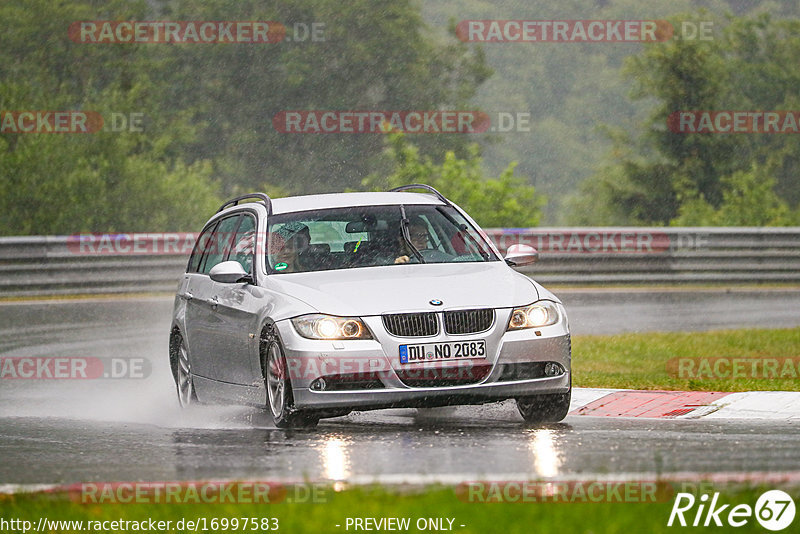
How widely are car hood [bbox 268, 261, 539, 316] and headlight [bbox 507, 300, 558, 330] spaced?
53 millimetres

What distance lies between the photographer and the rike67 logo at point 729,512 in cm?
573

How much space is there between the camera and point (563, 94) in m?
71.7

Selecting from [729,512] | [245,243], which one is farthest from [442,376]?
[729,512]

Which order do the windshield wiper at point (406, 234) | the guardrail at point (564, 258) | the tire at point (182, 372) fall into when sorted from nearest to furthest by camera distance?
the windshield wiper at point (406, 234) < the tire at point (182, 372) < the guardrail at point (564, 258)

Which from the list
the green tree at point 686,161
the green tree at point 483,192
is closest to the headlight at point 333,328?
the green tree at point 483,192

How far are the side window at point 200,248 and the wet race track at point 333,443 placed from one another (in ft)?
3.91

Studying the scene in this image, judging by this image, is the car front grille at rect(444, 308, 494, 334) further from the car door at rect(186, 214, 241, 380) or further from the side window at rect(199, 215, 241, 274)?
the side window at rect(199, 215, 241, 274)

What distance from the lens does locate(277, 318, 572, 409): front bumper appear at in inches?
359

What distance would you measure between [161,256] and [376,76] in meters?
31.2

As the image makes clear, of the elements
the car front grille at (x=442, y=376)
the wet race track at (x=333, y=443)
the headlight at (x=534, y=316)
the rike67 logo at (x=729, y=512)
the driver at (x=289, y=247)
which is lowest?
the wet race track at (x=333, y=443)

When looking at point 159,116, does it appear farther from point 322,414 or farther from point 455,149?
point 322,414

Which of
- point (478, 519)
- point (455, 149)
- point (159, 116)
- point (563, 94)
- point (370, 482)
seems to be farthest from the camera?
point (563, 94)

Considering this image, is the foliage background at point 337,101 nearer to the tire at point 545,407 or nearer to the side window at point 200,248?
the side window at point 200,248


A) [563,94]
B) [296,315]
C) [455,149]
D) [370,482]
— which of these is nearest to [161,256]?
[296,315]
